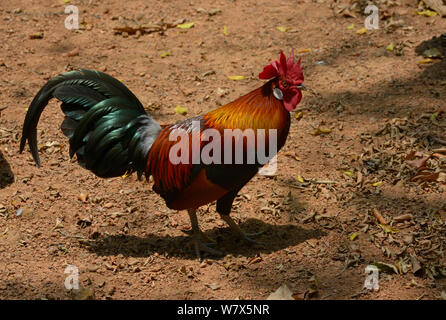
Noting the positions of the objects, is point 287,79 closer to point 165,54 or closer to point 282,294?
point 282,294

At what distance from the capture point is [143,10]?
935cm

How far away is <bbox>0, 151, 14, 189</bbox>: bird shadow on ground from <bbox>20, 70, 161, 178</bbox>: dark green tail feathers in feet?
4.05

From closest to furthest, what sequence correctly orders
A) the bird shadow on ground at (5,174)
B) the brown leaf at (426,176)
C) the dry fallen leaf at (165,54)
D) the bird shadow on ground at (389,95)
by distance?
the brown leaf at (426,176) → the bird shadow on ground at (5,174) → the bird shadow on ground at (389,95) → the dry fallen leaf at (165,54)

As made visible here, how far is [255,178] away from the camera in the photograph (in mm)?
6117

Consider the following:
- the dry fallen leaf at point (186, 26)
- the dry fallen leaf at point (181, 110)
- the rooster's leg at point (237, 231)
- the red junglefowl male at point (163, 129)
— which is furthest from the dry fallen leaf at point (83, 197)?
the dry fallen leaf at point (186, 26)

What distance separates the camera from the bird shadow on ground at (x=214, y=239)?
201 inches

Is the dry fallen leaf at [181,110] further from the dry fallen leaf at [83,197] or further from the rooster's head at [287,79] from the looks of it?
the rooster's head at [287,79]

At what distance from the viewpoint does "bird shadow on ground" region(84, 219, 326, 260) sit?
5.12 metres

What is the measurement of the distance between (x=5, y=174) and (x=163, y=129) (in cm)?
220

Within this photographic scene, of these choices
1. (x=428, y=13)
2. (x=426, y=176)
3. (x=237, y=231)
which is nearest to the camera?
(x=237, y=231)

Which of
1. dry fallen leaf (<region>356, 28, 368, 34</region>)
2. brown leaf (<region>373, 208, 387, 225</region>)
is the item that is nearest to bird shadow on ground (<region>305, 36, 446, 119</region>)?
dry fallen leaf (<region>356, 28, 368, 34</region>)

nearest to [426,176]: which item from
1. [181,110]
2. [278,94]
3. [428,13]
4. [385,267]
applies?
[385,267]

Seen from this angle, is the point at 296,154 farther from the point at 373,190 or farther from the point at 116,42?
the point at 116,42

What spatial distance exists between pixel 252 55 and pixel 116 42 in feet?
7.15
